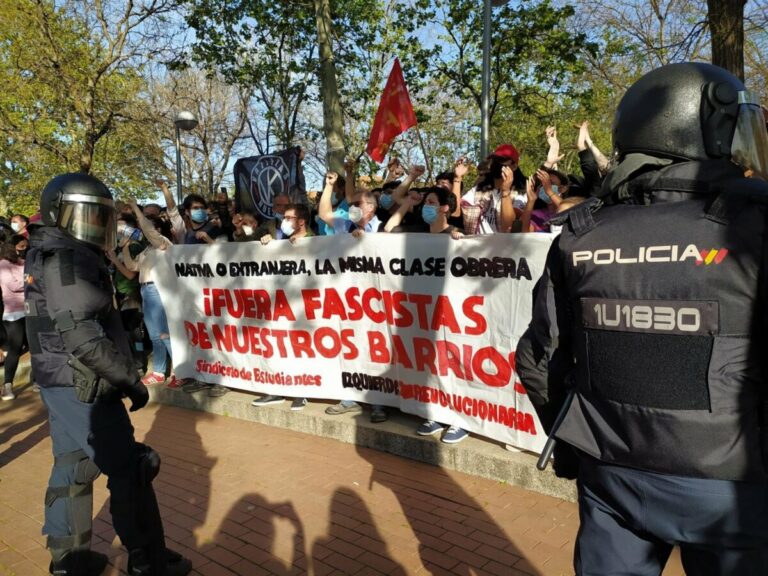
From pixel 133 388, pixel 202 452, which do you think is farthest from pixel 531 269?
pixel 202 452

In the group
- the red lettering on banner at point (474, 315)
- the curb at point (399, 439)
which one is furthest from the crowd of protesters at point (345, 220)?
the red lettering on banner at point (474, 315)

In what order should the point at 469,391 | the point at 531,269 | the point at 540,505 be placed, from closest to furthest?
the point at 540,505 < the point at 531,269 < the point at 469,391

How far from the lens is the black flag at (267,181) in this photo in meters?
8.41

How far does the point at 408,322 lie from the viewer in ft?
16.5

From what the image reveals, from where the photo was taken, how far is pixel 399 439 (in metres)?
4.91

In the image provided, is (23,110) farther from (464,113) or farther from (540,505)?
(540,505)

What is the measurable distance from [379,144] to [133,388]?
475 centimetres

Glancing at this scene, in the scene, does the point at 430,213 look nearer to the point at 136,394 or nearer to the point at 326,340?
the point at 326,340

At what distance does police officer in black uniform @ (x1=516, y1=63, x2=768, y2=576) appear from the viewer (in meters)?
1.60

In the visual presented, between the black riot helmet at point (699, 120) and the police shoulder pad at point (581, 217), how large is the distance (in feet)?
0.68

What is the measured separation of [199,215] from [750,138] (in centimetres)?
671

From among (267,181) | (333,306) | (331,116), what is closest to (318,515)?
(333,306)

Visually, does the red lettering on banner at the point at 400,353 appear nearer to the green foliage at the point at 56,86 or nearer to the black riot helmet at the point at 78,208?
the black riot helmet at the point at 78,208

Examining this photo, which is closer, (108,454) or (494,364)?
(108,454)
